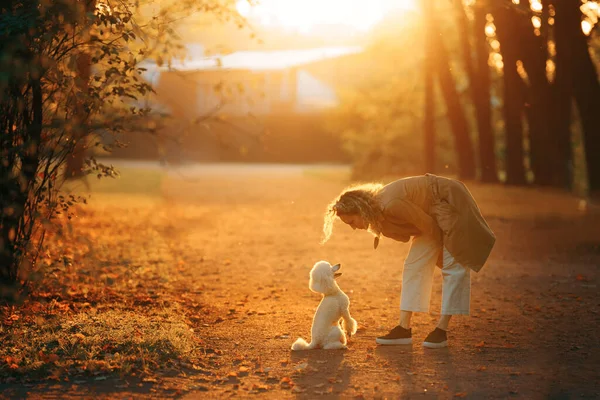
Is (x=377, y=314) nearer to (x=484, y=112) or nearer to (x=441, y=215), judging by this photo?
(x=441, y=215)

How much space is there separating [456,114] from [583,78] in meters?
10.6

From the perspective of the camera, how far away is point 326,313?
6957 mm

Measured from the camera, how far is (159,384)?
6.04m

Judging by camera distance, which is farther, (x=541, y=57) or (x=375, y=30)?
(x=375, y=30)

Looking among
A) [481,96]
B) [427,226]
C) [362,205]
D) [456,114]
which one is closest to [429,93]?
[481,96]

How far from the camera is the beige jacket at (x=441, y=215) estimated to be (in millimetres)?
6926

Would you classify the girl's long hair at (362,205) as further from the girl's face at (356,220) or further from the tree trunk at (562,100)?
the tree trunk at (562,100)

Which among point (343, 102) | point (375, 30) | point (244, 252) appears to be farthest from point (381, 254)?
point (343, 102)

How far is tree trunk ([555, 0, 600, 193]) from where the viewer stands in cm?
1527

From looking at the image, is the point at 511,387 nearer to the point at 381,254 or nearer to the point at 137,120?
the point at 137,120

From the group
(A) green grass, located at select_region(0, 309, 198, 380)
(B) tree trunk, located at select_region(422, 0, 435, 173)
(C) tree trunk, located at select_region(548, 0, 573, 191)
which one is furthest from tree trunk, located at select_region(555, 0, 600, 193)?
(A) green grass, located at select_region(0, 309, 198, 380)

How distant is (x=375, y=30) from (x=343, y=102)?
4.25m

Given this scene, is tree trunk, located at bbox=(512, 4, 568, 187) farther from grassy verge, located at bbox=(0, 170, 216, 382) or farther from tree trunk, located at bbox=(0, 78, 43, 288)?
tree trunk, located at bbox=(0, 78, 43, 288)

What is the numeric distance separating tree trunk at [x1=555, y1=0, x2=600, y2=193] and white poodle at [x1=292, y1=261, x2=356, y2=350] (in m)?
9.77
